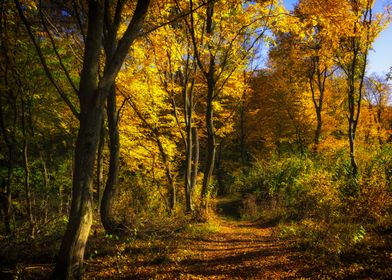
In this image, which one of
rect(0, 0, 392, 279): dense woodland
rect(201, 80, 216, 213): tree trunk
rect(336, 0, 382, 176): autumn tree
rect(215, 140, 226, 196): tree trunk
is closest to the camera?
rect(0, 0, 392, 279): dense woodland

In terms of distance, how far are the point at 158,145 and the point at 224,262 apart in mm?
7920

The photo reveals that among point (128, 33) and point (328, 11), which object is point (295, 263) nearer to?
point (128, 33)

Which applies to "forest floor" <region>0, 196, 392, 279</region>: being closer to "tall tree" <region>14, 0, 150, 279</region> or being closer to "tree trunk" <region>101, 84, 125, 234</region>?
"tree trunk" <region>101, 84, 125, 234</region>

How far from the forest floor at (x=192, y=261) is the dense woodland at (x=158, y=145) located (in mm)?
49

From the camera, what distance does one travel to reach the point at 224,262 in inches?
265

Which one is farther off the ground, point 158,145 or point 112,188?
point 158,145

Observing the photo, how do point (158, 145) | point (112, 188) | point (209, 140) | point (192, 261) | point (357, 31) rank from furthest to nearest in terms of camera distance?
point (158, 145) < point (209, 140) < point (357, 31) < point (112, 188) < point (192, 261)

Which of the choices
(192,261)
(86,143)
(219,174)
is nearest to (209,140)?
(192,261)

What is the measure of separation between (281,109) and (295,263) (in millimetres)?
19584

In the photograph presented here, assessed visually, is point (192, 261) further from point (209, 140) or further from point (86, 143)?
point (209, 140)

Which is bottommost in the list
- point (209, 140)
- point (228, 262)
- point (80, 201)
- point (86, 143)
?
point (228, 262)

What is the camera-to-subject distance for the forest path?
569 cm

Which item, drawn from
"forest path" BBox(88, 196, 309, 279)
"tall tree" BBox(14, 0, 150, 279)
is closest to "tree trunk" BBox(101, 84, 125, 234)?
"forest path" BBox(88, 196, 309, 279)

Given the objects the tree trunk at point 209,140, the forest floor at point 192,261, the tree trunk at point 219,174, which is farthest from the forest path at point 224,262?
the tree trunk at point 219,174
